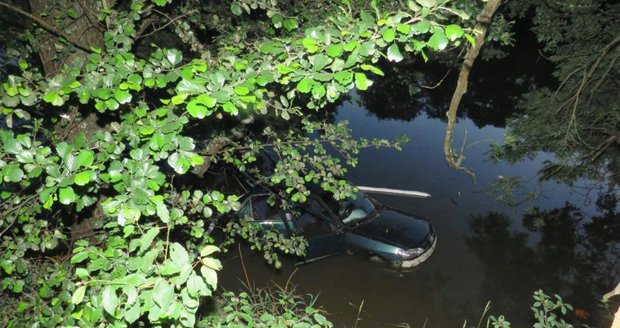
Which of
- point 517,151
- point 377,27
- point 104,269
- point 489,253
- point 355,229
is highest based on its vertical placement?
point 377,27

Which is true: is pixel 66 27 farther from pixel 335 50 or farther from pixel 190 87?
pixel 335 50

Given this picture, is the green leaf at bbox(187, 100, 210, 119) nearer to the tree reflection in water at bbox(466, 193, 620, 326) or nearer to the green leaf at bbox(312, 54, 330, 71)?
the green leaf at bbox(312, 54, 330, 71)

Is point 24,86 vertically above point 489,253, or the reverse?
point 24,86

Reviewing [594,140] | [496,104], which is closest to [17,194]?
[594,140]

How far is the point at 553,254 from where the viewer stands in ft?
24.5

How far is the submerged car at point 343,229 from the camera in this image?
6.19 m

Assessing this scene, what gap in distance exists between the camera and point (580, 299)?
6352 mm

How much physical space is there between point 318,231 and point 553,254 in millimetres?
5338

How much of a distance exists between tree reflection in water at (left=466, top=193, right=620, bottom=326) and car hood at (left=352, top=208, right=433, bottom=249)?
1589 mm

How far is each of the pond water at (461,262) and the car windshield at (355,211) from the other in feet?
2.69

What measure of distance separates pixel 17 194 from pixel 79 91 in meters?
1.09

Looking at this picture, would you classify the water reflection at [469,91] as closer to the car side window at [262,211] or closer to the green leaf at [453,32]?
the car side window at [262,211]

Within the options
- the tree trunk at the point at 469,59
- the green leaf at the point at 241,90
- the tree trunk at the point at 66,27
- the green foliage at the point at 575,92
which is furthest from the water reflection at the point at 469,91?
the green leaf at the point at 241,90

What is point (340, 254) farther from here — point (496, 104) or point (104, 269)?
point (496, 104)
